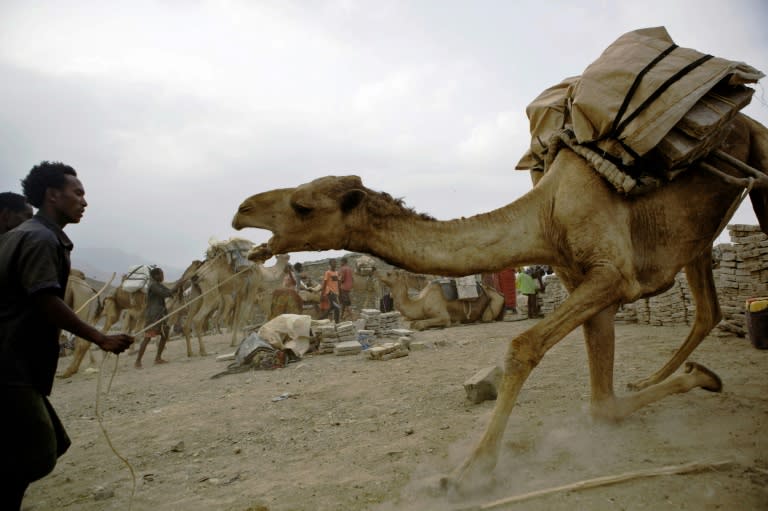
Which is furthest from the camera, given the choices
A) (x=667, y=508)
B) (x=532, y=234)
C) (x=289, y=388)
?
(x=289, y=388)

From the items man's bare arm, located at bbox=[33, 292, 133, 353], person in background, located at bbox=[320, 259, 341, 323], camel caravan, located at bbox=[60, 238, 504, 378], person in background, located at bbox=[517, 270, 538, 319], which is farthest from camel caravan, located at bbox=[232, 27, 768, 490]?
person in background, located at bbox=[320, 259, 341, 323]

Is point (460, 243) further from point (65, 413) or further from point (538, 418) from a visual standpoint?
point (65, 413)

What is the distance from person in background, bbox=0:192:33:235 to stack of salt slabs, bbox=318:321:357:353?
22.3ft

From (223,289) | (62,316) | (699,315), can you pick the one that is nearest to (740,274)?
(699,315)

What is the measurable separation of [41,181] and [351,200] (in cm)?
190

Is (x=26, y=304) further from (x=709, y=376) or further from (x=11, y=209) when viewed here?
(x=709, y=376)

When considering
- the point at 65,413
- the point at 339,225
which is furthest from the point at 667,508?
the point at 65,413

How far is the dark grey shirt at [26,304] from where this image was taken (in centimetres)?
226

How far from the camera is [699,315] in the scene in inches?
174

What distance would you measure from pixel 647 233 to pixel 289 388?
5228 mm

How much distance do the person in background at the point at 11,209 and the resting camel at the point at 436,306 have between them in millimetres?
10034

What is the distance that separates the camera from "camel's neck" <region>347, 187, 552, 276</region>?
119 inches

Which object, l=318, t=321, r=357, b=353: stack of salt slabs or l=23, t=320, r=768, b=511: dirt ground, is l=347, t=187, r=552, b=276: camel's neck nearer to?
l=23, t=320, r=768, b=511: dirt ground

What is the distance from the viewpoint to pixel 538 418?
12.7 ft
